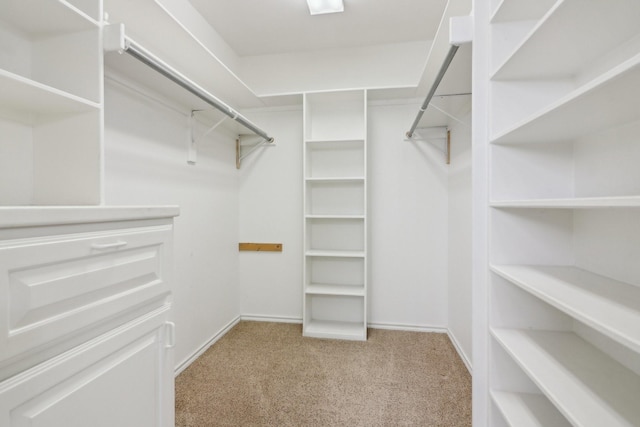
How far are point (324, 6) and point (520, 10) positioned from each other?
1.43 metres

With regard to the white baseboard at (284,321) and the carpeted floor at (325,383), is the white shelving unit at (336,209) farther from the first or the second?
the carpeted floor at (325,383)

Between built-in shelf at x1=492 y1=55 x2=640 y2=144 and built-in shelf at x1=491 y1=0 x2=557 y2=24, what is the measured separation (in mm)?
429

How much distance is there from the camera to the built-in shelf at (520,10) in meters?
0.97

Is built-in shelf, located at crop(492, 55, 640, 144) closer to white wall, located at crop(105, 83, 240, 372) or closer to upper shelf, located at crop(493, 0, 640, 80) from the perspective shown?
upper shelf, located at crop(493, 0, 640, 80)

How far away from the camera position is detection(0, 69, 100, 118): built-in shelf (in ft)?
2.63

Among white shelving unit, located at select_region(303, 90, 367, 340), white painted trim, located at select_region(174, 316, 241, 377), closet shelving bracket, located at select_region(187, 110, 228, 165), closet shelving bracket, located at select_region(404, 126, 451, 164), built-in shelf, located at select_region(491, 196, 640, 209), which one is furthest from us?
white shelving unit, located at select_region(303, 90, 367, 340)

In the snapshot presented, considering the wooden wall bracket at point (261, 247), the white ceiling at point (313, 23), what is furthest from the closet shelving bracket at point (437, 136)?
the wooden wall bracket at point (261, 247)

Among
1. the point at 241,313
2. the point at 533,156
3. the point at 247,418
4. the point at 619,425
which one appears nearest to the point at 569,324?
the point at 619,425

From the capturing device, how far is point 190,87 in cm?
147

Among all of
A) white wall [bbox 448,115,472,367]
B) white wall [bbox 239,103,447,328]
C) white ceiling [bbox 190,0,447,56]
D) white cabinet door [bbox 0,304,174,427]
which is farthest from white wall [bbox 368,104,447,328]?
white cabinet door [bbox 0,304,174,427]

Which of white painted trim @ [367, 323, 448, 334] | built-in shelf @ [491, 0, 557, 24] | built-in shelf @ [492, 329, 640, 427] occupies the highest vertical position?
built-in shelf @ [491, 0, 557, 24]

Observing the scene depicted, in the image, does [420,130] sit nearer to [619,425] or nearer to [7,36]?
[619,425]

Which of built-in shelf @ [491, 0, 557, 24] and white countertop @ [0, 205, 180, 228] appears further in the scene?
built-in shelf @ [491, 0, 557, 24]

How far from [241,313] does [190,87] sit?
2076mm
